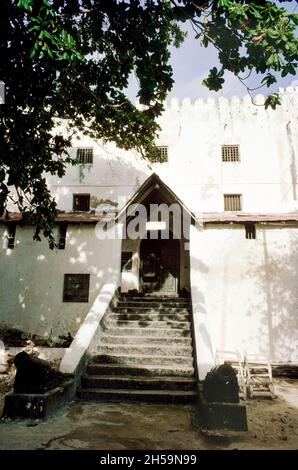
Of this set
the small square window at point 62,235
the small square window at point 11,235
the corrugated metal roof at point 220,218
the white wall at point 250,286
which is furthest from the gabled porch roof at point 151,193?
the small square window at point 11,235

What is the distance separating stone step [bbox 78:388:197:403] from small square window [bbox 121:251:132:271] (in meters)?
8.14

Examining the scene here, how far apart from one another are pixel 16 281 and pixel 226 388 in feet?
31.0

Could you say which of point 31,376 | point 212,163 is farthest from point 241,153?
point 31,376

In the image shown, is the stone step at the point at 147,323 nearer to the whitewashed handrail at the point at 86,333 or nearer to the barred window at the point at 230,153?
the whitewashed handrail at the point at 86,333

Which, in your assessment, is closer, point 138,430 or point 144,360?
point 138,430

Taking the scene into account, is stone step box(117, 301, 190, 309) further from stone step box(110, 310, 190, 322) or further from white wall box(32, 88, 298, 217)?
white wall box(32, 88, 298, 217)

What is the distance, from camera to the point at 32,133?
7727 mm

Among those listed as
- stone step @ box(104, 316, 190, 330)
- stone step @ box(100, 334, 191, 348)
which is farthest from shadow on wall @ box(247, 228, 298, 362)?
stone step @ box(100, 334, 191, 348)

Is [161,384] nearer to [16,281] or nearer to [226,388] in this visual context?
[226,388]

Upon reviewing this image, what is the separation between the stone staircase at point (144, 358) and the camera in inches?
292

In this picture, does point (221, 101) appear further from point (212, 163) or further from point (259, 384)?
point (259, 384)

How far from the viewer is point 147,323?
1001cm

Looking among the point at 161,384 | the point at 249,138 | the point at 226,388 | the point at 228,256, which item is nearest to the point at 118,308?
the point at 161,384

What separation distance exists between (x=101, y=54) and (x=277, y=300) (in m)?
9.50
